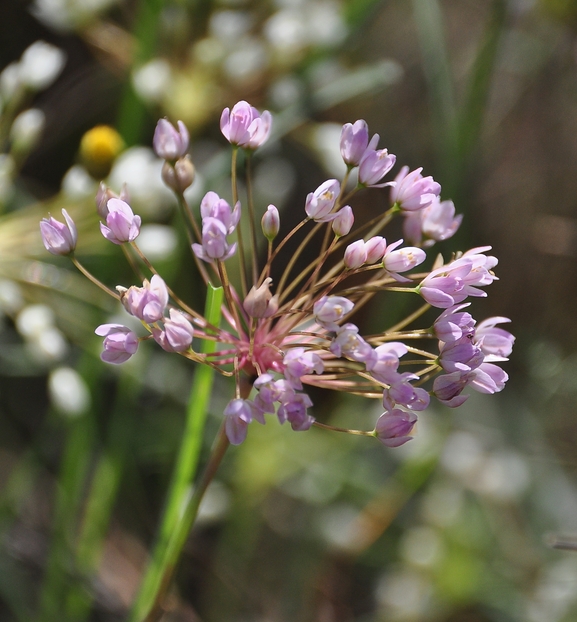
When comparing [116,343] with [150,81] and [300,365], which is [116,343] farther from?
[150,81]

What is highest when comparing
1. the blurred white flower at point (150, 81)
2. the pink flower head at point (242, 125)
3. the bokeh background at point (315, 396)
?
the blurred white flower at point (150, 81)

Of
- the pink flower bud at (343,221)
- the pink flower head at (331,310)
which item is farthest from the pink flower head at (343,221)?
the pink flower head at (331,310)

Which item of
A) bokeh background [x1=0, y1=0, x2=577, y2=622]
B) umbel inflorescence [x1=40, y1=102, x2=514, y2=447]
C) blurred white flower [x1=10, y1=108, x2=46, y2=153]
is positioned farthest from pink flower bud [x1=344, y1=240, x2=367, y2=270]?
blurred white flower [x1=10, y1=108, x2=46, y2=153]

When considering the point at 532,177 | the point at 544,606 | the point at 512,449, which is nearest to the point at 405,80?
the point at 532,177

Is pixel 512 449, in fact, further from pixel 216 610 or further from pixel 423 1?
pixel 423 1

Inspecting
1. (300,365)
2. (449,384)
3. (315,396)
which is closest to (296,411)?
(300,365)

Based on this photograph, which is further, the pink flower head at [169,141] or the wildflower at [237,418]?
the pink flower head at [169,141]

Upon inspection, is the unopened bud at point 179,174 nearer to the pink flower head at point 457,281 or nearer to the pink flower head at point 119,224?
the pink flower head at point 119,224
